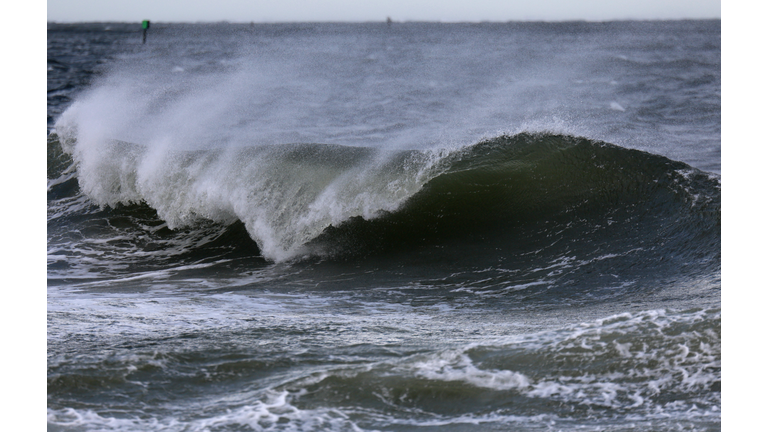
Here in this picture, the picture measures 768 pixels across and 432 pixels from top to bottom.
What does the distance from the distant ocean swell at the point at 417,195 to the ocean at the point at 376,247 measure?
0.02m

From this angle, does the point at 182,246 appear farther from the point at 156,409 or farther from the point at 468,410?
the point at 468,410

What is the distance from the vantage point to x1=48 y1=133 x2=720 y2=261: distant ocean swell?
443cm

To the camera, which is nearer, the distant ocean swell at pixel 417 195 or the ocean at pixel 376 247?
the ocean at pixel 376 247

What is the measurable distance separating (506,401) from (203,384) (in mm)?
1075

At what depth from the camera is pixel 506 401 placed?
2225 millimetres

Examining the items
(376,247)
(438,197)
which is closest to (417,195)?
(438,197)

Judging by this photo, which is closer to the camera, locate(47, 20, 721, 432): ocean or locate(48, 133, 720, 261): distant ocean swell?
locate(47, 20, 721, 432): ocean

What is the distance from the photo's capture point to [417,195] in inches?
187

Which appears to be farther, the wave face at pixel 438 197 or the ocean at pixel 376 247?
the wave face at pixel 438 197

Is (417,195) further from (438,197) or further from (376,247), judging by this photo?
(376,247)

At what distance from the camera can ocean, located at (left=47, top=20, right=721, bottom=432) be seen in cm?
227

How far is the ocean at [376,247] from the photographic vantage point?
227 centimetres

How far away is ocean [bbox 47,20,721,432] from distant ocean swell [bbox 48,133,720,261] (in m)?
0.02

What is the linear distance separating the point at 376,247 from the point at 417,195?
1.93 feet
